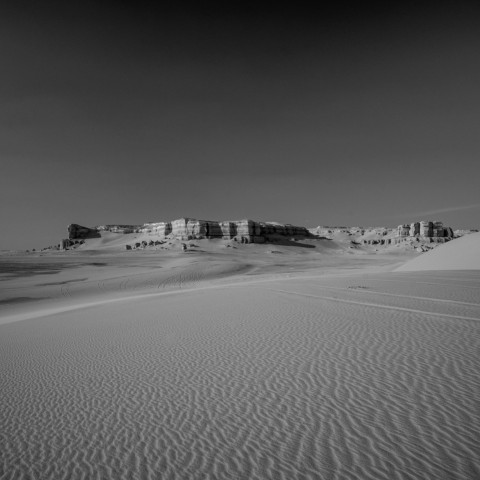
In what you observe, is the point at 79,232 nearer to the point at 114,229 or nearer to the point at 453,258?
the point at 114,229

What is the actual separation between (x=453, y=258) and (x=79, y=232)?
117640 millimetres

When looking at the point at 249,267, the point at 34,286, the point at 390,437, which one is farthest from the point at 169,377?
the point at 249,267

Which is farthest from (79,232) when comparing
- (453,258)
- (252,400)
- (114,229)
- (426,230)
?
(252,400)

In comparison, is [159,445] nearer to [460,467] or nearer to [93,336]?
[460,467]

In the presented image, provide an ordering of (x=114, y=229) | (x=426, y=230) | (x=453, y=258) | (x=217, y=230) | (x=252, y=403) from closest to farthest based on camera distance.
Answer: (x=252, y=403) < (x=453, y=258) < (x=217, y=230) < (x=426, y=230) < (x=114, y=229)

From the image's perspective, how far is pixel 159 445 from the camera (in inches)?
85.3

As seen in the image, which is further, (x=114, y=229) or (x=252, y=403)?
(x=114, y=229)

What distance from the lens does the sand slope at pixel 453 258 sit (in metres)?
18.2

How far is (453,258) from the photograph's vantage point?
1953 centimetres

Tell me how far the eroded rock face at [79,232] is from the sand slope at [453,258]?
11242 cm

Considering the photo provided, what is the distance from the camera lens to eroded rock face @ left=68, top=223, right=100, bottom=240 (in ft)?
361

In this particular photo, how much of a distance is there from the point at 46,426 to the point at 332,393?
7.90ft

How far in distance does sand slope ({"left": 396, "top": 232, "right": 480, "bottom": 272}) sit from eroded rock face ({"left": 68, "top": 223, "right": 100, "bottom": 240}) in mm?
112418

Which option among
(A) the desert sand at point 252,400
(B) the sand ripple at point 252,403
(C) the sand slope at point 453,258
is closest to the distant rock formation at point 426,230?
(C) the sand slope at point 453,258
